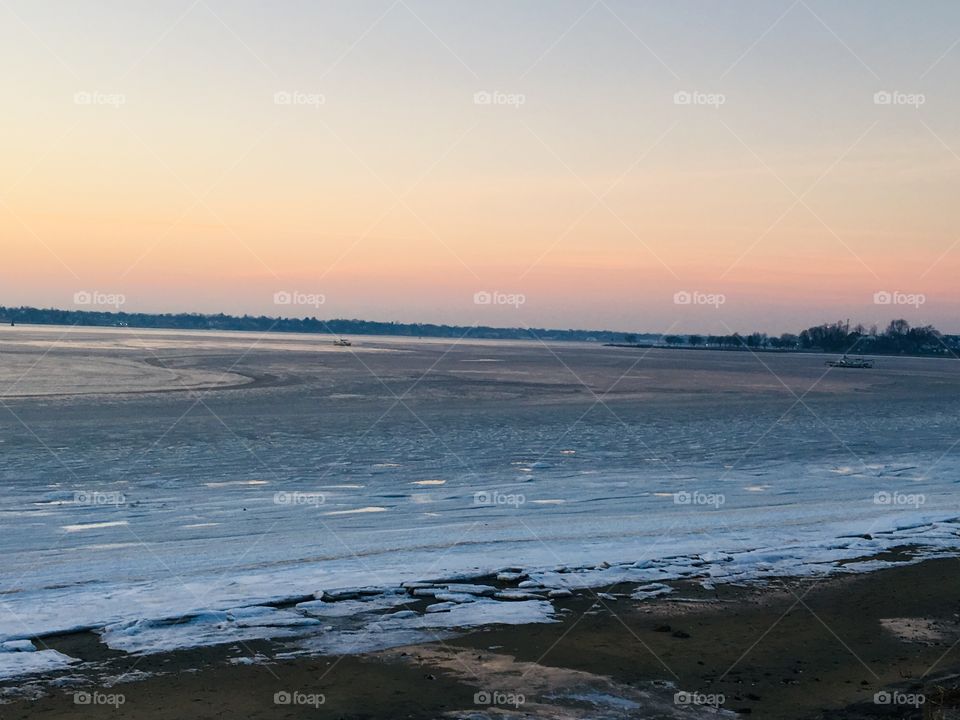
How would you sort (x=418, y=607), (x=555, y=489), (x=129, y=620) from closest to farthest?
1. (x=129, y=620)
2. (x=418, y=607)
3. (x=555, y=489)

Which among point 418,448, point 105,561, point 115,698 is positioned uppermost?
point 418,448

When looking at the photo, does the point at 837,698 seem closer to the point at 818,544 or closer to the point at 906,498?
the point at 818,544

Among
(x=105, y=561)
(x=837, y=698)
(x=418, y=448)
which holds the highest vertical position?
(x=418, y=448)

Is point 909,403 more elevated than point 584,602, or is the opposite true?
point 909,403

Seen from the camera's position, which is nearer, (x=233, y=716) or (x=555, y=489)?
(x=233, y=716)

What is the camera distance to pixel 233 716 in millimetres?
7180

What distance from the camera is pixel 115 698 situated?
291 inches

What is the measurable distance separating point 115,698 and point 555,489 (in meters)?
10.7

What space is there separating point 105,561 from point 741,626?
7.11 m

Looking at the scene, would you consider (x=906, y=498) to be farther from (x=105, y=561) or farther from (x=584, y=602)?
(x=105, y=561)

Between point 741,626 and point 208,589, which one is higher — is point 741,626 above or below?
below

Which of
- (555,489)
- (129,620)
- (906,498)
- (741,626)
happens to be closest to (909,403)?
(906,498)

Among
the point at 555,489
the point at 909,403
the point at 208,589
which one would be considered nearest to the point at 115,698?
the point at 208,589

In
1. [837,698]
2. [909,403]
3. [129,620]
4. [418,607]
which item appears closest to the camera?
[837,698]
